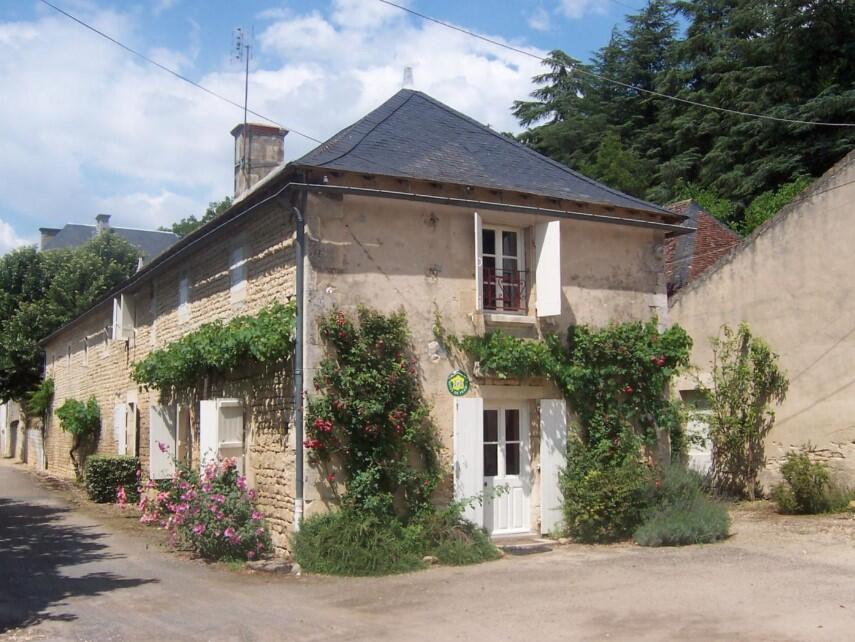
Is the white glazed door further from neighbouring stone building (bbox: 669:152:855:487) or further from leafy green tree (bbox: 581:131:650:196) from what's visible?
leafy green tree (bbox: 581:131:650:196)

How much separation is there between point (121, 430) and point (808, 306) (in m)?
13.1

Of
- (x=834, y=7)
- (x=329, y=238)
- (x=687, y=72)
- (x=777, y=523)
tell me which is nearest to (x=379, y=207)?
(x=329, y=238)

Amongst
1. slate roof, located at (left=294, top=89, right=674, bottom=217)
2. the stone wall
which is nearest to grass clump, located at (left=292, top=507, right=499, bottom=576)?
the stone wall

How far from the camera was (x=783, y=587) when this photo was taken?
779cm

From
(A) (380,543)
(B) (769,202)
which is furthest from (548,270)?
(B) (769,202)

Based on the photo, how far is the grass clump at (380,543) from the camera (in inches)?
354

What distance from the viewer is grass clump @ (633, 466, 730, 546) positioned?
10.2 m

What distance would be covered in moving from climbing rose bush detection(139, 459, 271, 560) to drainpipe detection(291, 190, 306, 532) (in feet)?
2.32

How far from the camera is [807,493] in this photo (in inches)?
477

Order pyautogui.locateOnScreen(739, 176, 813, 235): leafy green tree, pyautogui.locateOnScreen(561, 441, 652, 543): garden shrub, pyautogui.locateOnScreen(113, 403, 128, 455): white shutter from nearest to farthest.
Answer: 1. pyautogui.locateOnScreen(561, 441, 652, 543): garden shrub
2. pyautogui.locateOnScreen(113, 403, 128, 455): white shutter
3. pyautogui.locateOnScreen(739, 176, 813, 235): leafy green tree

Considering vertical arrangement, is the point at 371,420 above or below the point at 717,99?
below

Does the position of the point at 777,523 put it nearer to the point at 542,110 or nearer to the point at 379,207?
the point at 379,207

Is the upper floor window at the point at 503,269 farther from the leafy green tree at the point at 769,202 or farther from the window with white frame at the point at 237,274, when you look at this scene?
the leafy green tree at the point at 769,202

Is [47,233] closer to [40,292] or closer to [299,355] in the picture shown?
[40,292]
